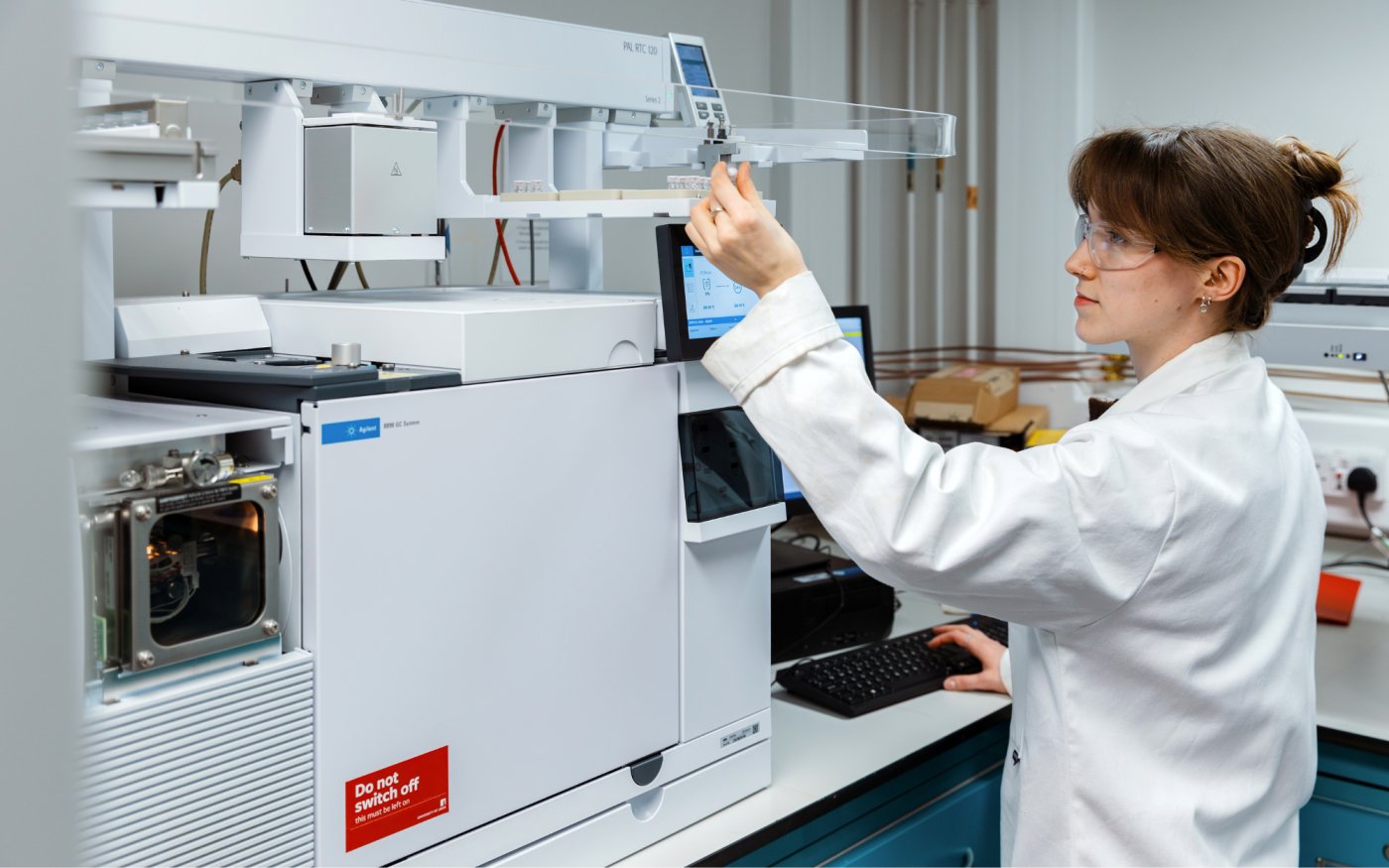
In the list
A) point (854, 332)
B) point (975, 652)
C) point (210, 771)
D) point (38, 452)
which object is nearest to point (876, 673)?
point (975, 652)

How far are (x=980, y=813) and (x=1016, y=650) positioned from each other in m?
0.46

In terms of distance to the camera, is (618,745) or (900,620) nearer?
(618,745)

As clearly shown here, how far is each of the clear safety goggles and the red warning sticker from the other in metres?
0.83

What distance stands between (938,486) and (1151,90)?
206 cm

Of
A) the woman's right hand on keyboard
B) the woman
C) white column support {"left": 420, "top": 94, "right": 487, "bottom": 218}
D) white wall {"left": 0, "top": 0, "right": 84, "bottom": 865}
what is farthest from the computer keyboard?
white wall {"left": 0, "top": 0, "right": 84, "bottom": 865}

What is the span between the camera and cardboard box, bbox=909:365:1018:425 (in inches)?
103

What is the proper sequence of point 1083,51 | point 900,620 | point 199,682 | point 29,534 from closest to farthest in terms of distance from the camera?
point 29,534 → point 199,682 → point 900,620 → point 1083,51

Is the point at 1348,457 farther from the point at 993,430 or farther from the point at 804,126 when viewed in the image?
the point at 804,126

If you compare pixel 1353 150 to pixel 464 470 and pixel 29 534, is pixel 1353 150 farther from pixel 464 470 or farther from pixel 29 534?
pixel 29 534

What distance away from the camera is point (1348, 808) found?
172 cm

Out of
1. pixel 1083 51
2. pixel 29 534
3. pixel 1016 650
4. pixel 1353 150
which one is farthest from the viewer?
pixel 1083 51

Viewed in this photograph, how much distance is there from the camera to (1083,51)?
2.82 m

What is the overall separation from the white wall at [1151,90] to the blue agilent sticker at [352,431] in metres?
2.18

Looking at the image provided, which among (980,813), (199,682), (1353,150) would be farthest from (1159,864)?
(1353,150)
